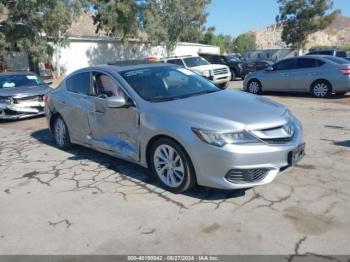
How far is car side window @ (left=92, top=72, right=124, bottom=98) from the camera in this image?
547 centimetres

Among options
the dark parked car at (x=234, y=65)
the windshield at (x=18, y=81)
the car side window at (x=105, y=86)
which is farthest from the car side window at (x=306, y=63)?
the dark parked car at (x=234, y=65)

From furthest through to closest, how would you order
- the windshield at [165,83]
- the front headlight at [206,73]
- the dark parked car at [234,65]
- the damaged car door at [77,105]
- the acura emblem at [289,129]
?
the dark parked car at [234,65], the front headlight at [206,73], the damaged car door at [77,105], the windshield at [165,83], the acura emblem at [289,129]

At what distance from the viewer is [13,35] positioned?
74.6 feet

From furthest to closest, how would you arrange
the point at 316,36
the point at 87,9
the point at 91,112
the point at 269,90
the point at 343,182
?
the point at 316,36, the point at 87,9, the point at 269,90, the point at 91,112, the point at 343,182

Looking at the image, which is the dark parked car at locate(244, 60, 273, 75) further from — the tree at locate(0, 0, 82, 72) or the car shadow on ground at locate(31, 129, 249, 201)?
the car shadow on ground at locate(31, 129, 249, 201)

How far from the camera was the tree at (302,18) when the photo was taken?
41844 millimetres

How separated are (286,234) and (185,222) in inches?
39.7

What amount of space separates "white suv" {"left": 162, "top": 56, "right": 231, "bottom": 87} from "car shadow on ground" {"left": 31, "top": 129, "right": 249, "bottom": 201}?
347 inches

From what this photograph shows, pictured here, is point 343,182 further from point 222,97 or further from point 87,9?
point 87,9

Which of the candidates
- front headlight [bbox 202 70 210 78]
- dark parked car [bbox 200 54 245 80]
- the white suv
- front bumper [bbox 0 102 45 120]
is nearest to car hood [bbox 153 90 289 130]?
front bumper [bbox 0 102 45 120]

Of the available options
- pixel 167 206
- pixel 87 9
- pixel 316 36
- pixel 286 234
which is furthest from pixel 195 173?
pixel 316 36

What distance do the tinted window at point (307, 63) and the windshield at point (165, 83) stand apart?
7.80 metres

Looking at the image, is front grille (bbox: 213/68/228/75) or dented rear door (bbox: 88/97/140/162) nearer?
dented rear door (bbox: 88/97/140/162)

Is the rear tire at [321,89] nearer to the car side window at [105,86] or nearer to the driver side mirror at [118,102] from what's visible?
the car side window at [105,86]
